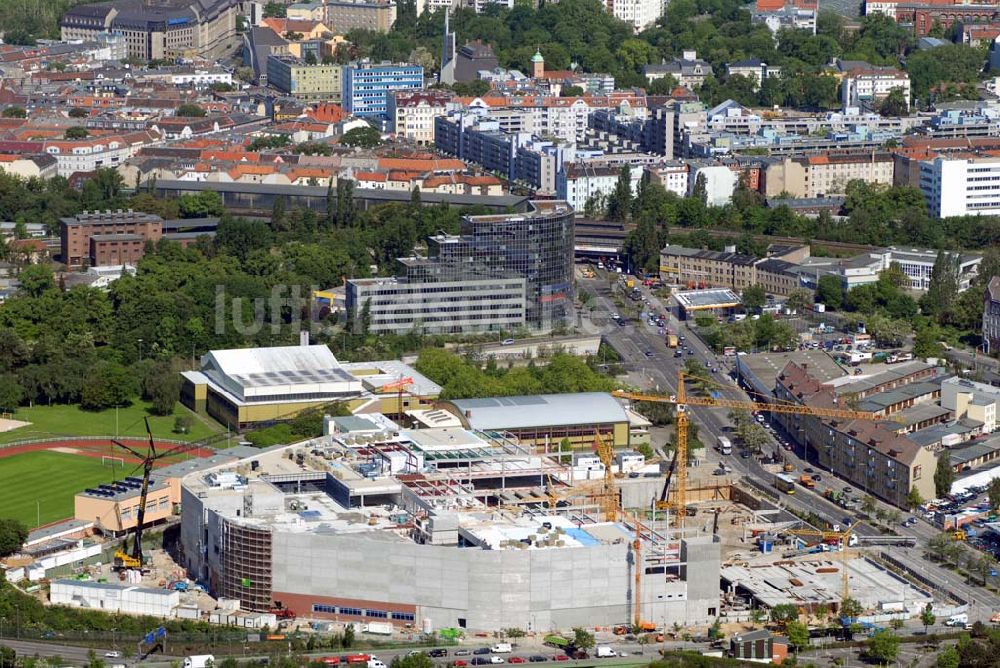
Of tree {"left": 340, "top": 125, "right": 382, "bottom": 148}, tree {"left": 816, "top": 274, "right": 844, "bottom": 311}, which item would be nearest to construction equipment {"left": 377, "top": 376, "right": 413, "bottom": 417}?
tree {"left": 816, "top": 274, "right": 844, "bottom": 311}

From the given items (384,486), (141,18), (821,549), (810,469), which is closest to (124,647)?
(384,486)

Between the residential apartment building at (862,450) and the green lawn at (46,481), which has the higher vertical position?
the residential apartment building at (862,450)

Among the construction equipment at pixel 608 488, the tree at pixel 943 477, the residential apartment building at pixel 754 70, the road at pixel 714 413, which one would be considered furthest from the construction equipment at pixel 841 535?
the residential apartment building at pixel 754 70

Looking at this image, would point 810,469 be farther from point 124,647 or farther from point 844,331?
point 124,647

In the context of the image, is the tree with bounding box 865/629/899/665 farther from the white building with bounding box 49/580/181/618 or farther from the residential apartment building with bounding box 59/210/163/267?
the residential apartment building with bounding box 59/210/163/267

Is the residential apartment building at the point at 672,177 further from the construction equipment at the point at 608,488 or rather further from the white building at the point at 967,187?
the construction equipment at the point at 608,488

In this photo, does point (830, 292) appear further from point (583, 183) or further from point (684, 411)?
point (684, 411)

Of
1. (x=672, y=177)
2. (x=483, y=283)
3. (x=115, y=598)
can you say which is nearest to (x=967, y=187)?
(x=672, y=177)
